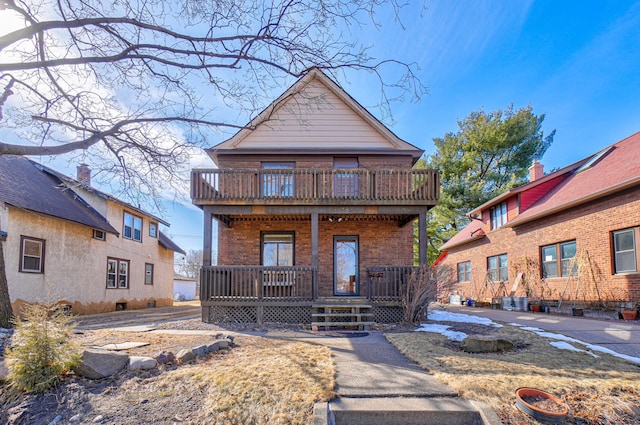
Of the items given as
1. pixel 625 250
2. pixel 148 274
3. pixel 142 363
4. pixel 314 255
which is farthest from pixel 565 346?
pixel 148 274

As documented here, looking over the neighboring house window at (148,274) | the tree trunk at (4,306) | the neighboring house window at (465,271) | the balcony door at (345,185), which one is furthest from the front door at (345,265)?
the neighboring house window at (148,274)

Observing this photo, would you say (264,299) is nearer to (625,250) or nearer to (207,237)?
(207,237)

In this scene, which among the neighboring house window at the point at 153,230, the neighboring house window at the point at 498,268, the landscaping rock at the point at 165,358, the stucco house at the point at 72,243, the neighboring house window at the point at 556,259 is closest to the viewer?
the landscaping rock at the point at 165,358

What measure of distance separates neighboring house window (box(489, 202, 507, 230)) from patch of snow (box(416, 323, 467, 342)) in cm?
997

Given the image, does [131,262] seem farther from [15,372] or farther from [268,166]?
[15,372]

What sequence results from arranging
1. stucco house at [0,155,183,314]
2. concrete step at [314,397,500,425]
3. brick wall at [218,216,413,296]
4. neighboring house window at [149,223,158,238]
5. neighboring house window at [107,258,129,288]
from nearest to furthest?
1. concrete step at [314,397,500,425]
2. stucco house at [0,155,183,314]
3. brick wall at [218,216,413,296]
4. neighboring house window at [107,258,129,288]
5. neighboring house window at [149,223,158,238]

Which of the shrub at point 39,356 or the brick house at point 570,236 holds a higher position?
the brick house at point 570,236

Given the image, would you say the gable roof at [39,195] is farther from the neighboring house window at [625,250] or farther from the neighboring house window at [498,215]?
the neighboring house window at [498,215]

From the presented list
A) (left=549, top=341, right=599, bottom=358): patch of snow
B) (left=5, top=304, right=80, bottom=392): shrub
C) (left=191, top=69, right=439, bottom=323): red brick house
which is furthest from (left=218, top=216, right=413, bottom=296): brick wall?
(left=5, top=304, right=80, bottom=392): shrub

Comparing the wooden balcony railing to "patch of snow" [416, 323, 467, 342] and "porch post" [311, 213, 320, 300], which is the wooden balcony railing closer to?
"porch post" [311, 213, 320, 300]

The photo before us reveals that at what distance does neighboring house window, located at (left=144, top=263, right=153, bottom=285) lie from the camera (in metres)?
19.9

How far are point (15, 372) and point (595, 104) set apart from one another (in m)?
20.8

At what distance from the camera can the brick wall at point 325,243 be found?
1203cm

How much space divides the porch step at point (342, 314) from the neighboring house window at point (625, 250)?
7.37 metres
